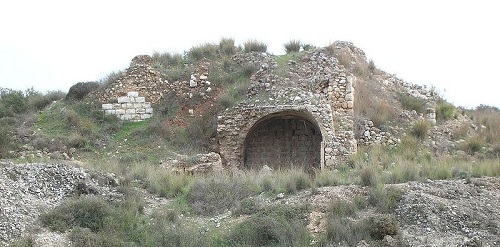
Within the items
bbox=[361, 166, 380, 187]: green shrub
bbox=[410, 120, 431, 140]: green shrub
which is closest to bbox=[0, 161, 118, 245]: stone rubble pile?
bbox=[361, 166, 380, 187]: green shrub

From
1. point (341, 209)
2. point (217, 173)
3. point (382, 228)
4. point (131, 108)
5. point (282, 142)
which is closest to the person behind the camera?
point (382, 228)

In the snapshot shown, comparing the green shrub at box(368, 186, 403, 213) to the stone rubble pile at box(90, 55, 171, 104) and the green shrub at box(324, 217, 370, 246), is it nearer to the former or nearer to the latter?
the green shrub at box(324, 217, 370, 246)

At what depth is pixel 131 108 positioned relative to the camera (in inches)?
848

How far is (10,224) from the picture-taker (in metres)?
10.9

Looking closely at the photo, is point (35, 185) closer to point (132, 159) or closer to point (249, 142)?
point (132, 159)

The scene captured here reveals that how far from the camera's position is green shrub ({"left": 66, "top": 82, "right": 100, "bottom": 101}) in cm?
2222

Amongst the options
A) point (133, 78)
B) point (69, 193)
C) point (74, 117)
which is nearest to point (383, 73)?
point (133, 78)

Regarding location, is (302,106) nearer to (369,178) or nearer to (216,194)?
(369,178)

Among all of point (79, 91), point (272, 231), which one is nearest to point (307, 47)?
point (79, 91)

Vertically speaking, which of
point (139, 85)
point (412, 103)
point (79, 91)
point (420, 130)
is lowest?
point (420, 130)

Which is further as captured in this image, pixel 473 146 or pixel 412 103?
pixel 412 103

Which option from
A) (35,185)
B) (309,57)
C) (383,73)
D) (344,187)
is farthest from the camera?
(383,73)

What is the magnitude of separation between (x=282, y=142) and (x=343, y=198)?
8788 mm

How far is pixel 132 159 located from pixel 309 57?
291 inches
